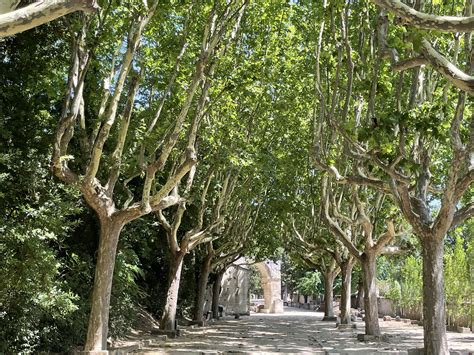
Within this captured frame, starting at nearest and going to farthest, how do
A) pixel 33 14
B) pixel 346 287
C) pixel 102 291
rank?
pixel 33 14, pixel 102 291, pixel 346 287

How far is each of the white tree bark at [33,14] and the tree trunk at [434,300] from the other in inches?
313

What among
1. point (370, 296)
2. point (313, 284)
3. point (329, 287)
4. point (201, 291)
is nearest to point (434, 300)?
point (370, 296)

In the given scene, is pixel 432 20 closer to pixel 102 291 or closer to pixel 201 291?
pixel 102 291

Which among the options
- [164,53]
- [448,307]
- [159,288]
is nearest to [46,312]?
[164,53]

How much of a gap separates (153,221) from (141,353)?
584cm

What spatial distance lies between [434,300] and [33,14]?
8.30 metres

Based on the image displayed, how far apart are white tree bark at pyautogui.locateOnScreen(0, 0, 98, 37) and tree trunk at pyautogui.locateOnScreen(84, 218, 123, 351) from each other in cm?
722

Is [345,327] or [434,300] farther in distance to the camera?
[345,327]

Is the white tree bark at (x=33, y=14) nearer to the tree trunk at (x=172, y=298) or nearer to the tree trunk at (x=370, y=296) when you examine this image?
the tree trunk at (x=172, y=298)

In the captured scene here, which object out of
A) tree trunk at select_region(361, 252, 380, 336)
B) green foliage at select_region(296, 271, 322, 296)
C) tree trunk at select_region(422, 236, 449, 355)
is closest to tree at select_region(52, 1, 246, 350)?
tree trunk at select_region(422, 236, 449, 355)

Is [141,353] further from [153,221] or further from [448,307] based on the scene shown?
[448,307]

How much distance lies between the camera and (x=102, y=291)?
982 centimetres

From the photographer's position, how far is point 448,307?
26766 millimetres

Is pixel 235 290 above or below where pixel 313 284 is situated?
below
